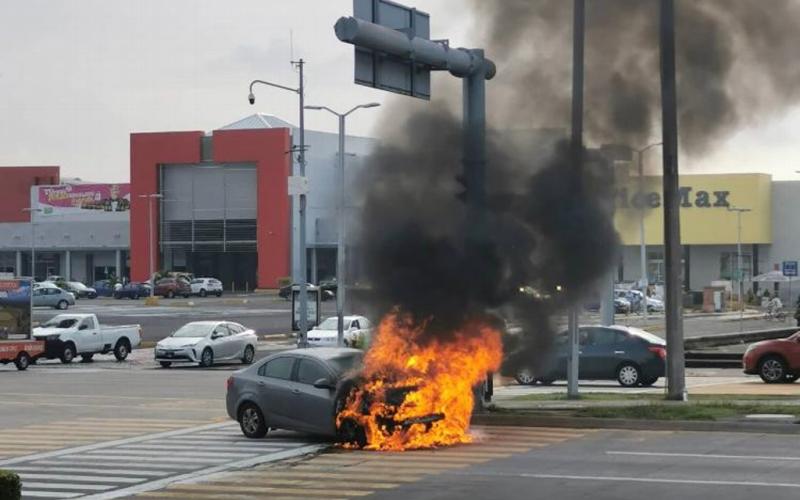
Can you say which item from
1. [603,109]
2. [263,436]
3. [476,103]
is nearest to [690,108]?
[603,109]

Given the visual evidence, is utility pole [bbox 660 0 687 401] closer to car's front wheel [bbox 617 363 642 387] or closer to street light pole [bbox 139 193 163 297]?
car's front wheel [bbox 617 363 642 387]

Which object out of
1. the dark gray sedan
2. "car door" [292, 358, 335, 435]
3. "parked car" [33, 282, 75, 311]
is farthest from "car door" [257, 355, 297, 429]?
"parked car" [33, 282, 75, 311]

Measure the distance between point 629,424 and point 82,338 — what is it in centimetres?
2598

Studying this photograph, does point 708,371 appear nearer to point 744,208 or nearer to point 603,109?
point 603,109

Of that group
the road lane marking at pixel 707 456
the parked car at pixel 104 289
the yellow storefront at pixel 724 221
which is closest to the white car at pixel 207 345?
the road lane marking at pixel 707 456

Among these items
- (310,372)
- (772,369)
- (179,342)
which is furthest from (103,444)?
(179,342)

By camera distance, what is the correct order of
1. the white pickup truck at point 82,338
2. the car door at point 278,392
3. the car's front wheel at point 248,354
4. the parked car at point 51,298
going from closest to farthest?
the car door at point 278,392, the car's front wheel at point 248,354, the white pickup truck at point 82,338, the parked car at point 51,298

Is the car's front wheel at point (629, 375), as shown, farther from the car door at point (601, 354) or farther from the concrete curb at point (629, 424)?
the concrete curb at point (629, 424)

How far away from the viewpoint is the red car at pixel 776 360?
97.9 ft

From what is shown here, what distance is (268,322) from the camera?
197 ft

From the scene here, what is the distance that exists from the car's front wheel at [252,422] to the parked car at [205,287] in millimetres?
70621

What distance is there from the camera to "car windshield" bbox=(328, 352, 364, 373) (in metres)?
19.7

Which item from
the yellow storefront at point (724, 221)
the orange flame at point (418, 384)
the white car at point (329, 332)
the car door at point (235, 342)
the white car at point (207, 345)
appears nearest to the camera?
the orange flame at point (418, 384)

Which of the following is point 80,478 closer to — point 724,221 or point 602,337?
point 602,337
